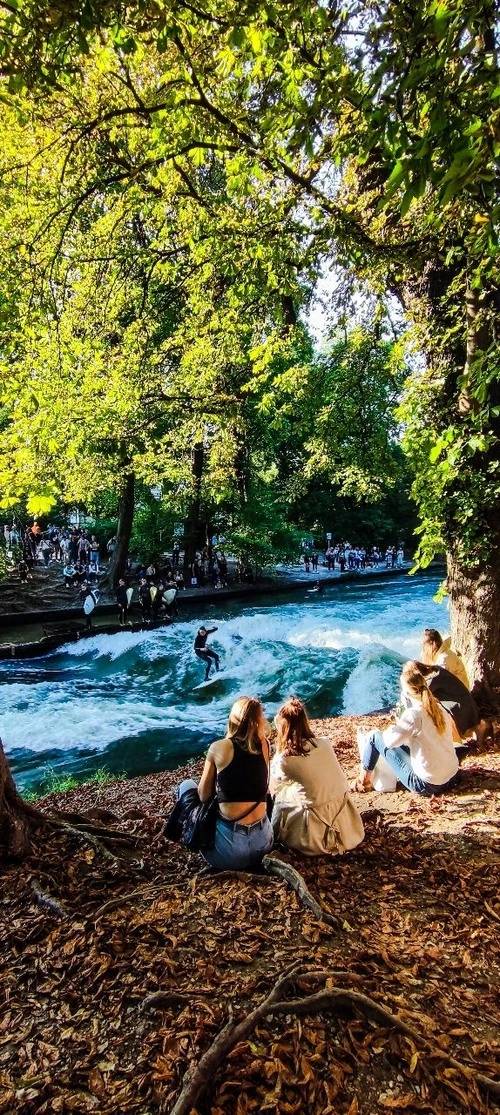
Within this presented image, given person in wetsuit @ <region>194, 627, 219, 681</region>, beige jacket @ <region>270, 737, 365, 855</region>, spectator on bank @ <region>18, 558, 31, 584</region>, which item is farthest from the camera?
spectator on bank @ <region>18, 558, 31, 584</region>

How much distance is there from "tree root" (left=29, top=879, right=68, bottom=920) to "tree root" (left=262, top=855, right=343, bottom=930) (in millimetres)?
1144

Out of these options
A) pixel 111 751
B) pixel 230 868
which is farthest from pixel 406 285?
pixel 111 751

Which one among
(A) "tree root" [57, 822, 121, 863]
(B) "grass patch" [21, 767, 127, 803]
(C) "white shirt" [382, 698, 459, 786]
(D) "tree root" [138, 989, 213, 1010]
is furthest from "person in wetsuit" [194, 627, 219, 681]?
(D) "tree root" [138, 989, 213, 1010]

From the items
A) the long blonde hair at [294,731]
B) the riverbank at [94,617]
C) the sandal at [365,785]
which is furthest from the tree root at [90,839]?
the riverbank at [94,617]

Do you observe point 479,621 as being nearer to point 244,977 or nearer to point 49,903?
point 244,977

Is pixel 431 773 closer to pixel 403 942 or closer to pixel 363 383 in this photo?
pixel 403 942

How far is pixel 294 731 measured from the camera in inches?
141

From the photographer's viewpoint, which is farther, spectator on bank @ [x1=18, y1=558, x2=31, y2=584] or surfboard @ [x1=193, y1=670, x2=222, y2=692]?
spectator on bank @ [x1=18, y1=558, x2=31, y2=584]

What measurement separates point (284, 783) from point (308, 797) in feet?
0.77

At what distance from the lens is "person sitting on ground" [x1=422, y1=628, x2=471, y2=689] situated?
217 inches

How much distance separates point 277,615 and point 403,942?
15482 mm

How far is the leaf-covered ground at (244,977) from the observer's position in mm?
1756

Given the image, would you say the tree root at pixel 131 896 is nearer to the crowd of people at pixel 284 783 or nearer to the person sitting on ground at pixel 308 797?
the crowd of people at pixel 284 783

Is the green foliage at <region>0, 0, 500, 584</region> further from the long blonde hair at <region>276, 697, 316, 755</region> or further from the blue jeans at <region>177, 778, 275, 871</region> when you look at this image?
the blue jeans at <region>177, 778, 275, 871</region>
